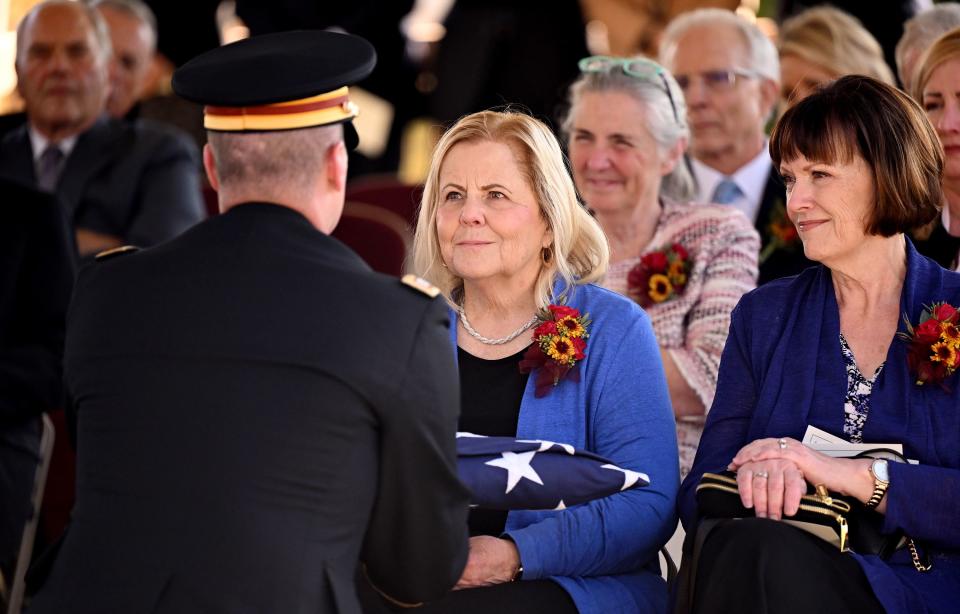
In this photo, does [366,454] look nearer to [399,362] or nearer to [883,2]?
[399,362]

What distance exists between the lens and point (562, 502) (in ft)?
8.58

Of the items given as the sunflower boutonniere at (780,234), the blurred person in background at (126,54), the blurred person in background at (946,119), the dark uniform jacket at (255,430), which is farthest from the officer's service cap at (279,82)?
the blurred person in background at (126,54)

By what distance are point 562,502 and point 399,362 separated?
67cm

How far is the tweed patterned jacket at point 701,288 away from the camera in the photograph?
3.75 metres

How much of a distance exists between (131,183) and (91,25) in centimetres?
75

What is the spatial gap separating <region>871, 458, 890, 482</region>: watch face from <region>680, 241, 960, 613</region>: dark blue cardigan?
1 centimetres

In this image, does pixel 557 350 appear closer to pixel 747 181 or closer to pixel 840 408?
pixel 840 408

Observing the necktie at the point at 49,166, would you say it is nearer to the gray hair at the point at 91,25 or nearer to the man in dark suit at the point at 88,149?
the man in dark suit at the point at 88,149

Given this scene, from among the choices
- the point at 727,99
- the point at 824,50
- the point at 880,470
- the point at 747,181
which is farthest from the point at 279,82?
the point at 824,50

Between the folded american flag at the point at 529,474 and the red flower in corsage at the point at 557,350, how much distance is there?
330 mm

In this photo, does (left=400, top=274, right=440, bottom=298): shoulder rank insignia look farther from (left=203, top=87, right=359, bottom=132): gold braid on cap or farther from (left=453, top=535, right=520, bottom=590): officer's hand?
(left=453, top=535, right=520, bottom=590): officer's hand

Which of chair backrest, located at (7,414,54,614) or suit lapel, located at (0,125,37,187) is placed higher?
suit lapel, located at (0,125,37,187)

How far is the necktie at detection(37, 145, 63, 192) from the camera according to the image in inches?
205

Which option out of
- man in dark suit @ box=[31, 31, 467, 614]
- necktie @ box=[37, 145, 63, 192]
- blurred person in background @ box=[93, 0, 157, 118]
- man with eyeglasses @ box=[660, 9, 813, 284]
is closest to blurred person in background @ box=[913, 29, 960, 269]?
man with eyeglasses @ box=[660, 9, 813, 284]
